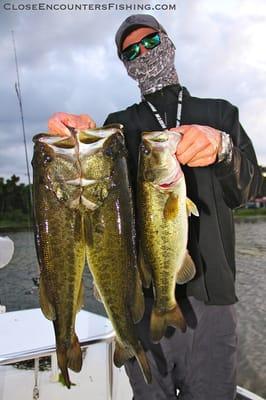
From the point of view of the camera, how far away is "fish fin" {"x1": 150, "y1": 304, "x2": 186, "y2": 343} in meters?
2.19

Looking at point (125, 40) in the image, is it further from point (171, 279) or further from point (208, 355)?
point (208, 355)

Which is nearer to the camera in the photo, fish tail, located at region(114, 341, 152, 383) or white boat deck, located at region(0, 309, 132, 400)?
fish tail, located at region(114, 341, 152, 383)

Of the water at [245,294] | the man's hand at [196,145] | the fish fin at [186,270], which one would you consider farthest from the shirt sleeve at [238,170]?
the water at [245,294]

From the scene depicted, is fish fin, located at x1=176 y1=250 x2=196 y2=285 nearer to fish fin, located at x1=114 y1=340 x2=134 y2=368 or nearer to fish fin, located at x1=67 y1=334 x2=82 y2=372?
fish fin, located at x1=114 y1=340 x2=134 y2=368

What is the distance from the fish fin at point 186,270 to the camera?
86.0 inches

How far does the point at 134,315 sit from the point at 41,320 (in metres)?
2.22

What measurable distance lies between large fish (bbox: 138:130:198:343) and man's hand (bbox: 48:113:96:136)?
0.28 m

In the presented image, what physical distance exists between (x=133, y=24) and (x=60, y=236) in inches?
55.6

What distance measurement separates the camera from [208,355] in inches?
104

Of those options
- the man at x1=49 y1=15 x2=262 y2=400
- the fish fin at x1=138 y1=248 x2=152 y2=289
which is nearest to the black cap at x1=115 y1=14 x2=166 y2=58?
the man at x1=49 y1=15 x2=262 y2=400

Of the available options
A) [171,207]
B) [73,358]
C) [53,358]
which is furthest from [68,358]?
[53,358]

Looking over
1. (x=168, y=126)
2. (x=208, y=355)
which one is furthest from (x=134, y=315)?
(x=168, y=126)

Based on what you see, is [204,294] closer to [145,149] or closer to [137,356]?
[137,356]

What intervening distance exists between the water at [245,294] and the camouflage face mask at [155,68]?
522 cm
